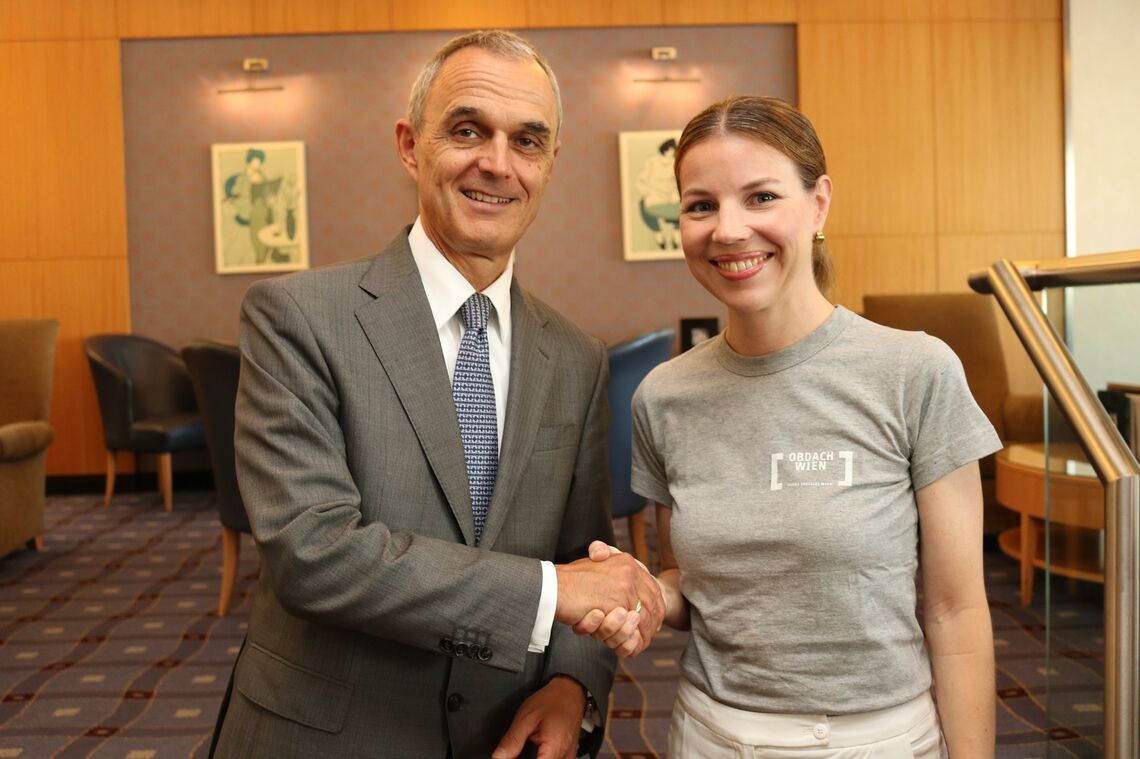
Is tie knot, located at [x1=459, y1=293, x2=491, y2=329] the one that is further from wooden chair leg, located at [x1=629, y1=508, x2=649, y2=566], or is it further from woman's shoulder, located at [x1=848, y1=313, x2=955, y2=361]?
wooden chair leg, located at [x1=629, y1=508, x2=649, y2=566]

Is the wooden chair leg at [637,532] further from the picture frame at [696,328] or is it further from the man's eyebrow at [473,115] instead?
the man's eyebrow at [473,115]

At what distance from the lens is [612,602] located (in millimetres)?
1440

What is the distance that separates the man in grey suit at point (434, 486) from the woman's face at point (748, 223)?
1.25ft

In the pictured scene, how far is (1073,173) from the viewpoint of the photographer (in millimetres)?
7402

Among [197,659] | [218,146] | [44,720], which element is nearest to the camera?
[44,720]

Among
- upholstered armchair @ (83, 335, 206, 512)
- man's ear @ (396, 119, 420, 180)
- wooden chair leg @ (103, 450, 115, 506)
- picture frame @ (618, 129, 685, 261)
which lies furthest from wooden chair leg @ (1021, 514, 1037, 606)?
wooden chair leg @ (103, 450, 115, 506)

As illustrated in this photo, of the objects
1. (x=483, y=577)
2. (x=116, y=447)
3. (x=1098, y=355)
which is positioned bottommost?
(x=116, y=447)

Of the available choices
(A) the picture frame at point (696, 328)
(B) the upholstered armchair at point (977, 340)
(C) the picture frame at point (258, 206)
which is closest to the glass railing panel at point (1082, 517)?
(B) the upholstered armchair at point (977, 340)

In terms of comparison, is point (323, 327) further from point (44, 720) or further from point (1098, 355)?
point (44, 720)

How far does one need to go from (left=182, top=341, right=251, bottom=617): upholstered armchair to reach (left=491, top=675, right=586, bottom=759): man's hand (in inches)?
99.5

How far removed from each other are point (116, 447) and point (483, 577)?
6.04m

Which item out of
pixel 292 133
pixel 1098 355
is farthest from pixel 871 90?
pixel 1098 355

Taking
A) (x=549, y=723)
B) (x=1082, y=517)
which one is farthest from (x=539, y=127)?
(x=1082, y=517)

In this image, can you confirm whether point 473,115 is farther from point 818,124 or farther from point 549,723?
point 818,124
